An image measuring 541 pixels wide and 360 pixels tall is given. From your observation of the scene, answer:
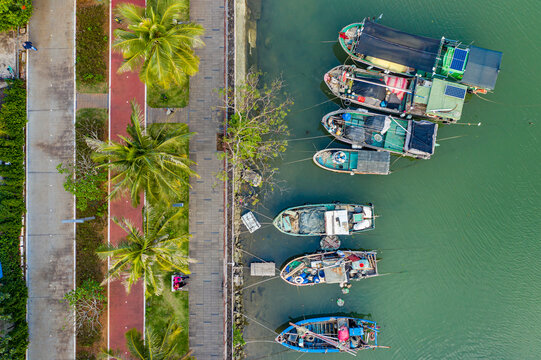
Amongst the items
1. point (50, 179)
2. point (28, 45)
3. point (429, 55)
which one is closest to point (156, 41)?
point (28, 45)

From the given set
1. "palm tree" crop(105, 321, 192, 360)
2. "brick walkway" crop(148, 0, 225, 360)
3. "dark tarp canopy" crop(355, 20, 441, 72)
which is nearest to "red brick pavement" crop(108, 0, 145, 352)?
"brick walkway" crop(148, 0, 225, 360)

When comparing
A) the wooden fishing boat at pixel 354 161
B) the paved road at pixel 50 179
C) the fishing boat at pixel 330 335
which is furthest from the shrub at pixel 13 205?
the wooden fishing boat at pixel 354 161

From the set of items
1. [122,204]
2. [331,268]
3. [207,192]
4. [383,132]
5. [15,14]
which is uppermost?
[15,14]

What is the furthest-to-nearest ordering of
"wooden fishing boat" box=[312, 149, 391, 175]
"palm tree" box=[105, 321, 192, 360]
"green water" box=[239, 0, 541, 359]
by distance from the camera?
"green water" box=[239, 0, 541, 359]
"wooden fishing boat" box=[312, 149, 391, 175]
"palm tree" box=[105, 321, 192, 360]

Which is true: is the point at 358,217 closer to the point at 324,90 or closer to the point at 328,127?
the point at 328,127

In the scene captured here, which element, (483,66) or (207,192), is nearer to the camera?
(483,66)

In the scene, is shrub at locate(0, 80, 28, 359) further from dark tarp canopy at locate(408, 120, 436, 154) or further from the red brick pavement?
dark tarp canopy at locate(408, 120, 436, 154)

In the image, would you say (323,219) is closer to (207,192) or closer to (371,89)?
(207,192)
